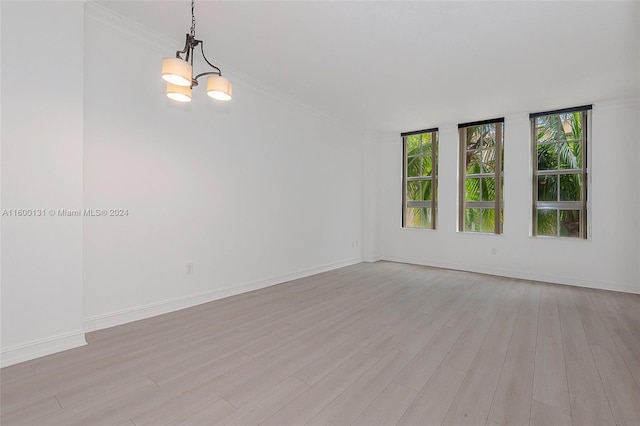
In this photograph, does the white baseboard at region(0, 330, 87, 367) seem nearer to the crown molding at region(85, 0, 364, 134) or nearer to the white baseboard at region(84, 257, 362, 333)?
the white baseboard at region(84, 257, 362, 333)

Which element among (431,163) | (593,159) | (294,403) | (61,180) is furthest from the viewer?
(431,163)

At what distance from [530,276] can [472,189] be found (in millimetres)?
1813

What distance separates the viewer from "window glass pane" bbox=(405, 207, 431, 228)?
6.39m

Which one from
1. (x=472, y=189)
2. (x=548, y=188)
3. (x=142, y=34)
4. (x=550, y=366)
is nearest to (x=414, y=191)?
(x=472, y=189)

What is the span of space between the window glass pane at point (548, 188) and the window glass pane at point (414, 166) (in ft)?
7.05

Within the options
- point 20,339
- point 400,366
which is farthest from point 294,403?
point 20,339

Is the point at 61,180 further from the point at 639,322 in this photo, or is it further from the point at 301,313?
the point at 639,322

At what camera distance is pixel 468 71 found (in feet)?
12.0

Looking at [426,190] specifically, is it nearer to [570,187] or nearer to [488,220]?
[488,220]

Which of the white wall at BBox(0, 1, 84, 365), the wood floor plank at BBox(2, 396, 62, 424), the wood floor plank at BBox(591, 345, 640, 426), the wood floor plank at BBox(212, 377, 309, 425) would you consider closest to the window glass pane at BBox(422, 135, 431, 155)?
the wood floor plank at BBox(591, 345, 640, 426)

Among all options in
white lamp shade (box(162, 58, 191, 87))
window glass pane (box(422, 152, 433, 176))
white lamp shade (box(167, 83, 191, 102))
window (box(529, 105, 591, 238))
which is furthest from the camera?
window glass pane (box(422, 152, 433, 176))

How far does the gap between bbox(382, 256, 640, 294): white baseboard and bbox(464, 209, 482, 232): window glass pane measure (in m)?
0.73

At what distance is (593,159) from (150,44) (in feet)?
20.5

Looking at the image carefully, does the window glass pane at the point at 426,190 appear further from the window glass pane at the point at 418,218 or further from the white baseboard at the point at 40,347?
the white baseboard at the point at 40,347
